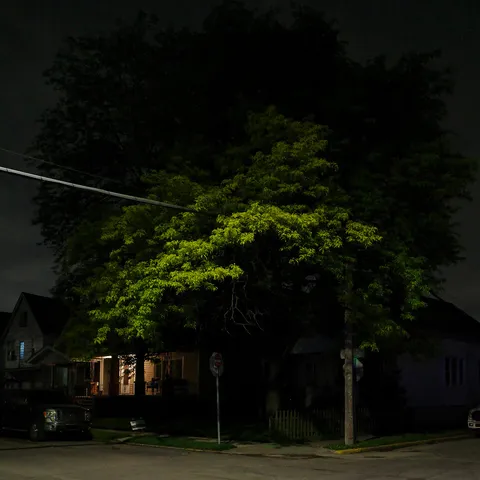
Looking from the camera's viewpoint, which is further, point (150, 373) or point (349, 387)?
point (150, 373)

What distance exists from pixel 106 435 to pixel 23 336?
113 ft

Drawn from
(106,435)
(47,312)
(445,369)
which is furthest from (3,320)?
(106,435)

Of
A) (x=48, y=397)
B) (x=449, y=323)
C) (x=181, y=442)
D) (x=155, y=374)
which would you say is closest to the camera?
(x=181, y=442)

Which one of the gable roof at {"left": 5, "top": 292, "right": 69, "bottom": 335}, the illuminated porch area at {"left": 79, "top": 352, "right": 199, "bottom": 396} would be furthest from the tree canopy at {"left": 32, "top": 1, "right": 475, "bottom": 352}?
the gable roof at {"left": 5, "top": 292, "right": 69, "bottom": 335}

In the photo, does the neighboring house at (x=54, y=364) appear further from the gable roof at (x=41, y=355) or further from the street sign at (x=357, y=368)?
the street sign at (x=357, y=368)

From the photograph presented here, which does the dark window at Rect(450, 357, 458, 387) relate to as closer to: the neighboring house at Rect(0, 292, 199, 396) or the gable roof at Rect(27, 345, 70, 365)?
the neighboring house at Rect(0, 292, 199, 396)

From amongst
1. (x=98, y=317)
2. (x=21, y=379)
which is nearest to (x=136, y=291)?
(x=98, y=317)

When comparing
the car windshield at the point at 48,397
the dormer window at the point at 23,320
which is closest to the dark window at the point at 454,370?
the car windshield at the point at 48,397

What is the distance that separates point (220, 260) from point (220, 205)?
1.56 meters

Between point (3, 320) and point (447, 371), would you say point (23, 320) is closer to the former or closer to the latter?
point (3, 320)

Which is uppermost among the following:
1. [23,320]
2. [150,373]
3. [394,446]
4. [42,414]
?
[23,320]

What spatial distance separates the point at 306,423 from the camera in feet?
83.5

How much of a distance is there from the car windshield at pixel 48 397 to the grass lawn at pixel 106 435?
1726mm

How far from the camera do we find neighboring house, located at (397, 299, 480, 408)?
37.1 metres
